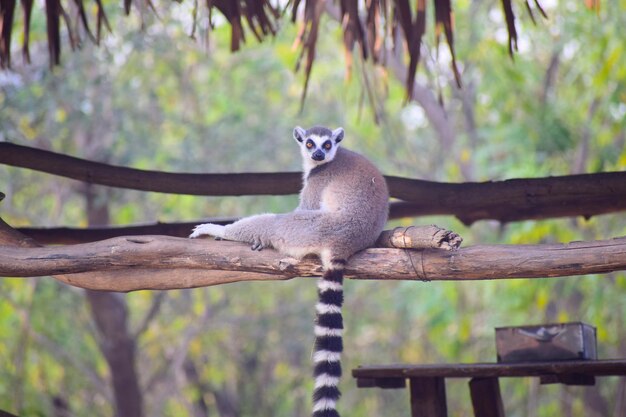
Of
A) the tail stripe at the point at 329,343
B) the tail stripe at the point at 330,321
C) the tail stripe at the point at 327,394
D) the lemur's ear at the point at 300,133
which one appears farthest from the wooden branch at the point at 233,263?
the lemur's ear at the point at 300,133

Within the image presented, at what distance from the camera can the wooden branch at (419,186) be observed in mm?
5430

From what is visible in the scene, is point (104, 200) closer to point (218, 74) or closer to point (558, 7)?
point (218, 74)

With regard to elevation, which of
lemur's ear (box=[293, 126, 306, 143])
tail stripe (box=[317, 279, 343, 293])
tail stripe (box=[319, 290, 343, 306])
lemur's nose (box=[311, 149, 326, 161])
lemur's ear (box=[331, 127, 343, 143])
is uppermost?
lemur's ear (box=[293, 126, 306, 143])

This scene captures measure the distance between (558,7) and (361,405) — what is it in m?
9.66

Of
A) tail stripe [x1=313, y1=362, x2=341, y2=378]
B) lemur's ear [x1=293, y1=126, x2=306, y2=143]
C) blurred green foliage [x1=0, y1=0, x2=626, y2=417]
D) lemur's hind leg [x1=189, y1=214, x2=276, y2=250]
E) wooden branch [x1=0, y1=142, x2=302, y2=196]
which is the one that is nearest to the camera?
tail stripe [x1=313, y1=362, x2=341, y2=378]

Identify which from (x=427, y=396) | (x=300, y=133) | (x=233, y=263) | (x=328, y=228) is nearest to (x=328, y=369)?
Answer: (x=233, y=263)

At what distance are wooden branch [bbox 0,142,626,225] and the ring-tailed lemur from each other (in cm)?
42

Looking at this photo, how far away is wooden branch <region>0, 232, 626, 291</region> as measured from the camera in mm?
3963

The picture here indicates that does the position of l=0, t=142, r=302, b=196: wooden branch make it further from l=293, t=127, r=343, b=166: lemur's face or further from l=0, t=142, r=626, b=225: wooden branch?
l=293, t=127, r=343, b=166: lemur's face

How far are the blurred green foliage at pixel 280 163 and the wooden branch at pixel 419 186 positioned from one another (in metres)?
3.06

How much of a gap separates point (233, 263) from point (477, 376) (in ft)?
6.07

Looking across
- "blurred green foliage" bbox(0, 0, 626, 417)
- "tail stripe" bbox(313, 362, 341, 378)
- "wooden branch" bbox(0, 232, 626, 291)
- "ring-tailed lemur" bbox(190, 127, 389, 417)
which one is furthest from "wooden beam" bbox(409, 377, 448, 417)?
"blurred green foliage" bbox(0, 0, 626, 417)

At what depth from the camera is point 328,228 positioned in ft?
15.2

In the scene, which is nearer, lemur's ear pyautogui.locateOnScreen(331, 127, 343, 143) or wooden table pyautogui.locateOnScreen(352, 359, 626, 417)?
wooden table pyautogui.locateOnScreen(352, 359, 626, 417)
